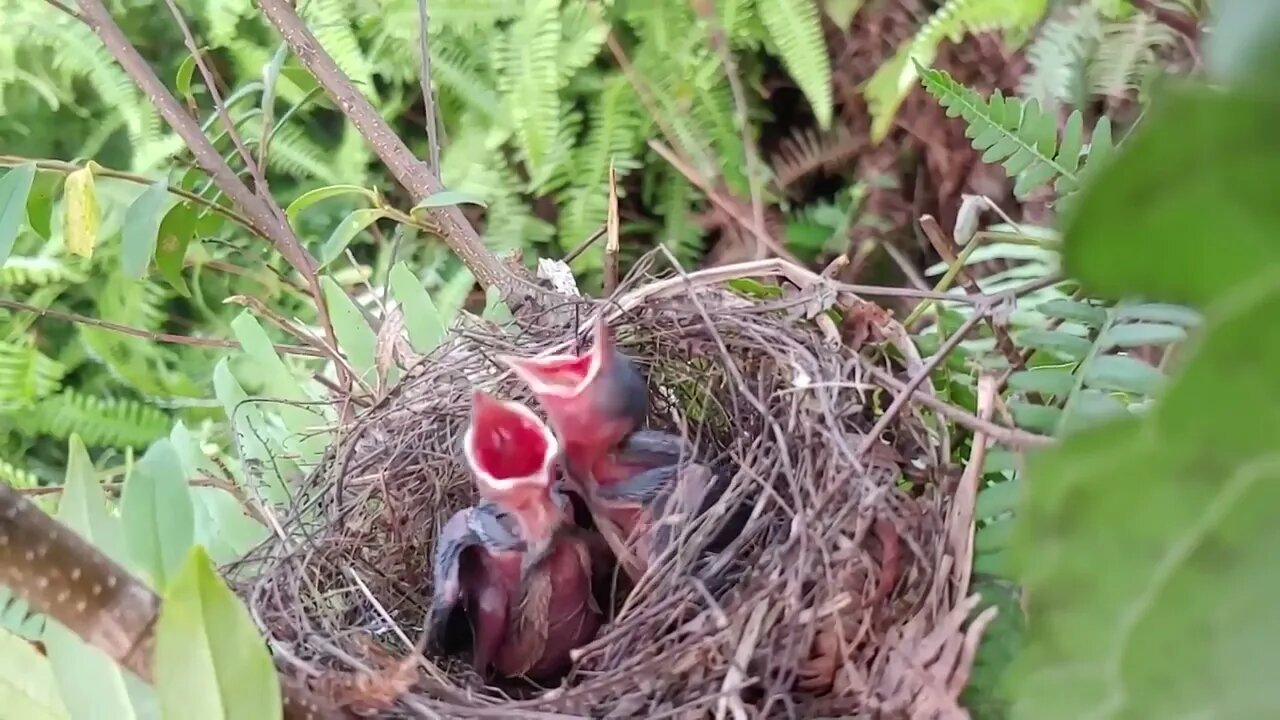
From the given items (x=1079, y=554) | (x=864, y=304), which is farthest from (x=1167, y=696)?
(x=864, y=304)

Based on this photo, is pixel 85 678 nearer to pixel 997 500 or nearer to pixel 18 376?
pixel 997 500

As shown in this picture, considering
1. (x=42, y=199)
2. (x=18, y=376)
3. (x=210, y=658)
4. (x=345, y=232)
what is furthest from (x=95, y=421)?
(x=210, y=658)

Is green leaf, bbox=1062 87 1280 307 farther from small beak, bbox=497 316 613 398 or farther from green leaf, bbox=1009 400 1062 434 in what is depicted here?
small beak, bbox=497 316 613 398

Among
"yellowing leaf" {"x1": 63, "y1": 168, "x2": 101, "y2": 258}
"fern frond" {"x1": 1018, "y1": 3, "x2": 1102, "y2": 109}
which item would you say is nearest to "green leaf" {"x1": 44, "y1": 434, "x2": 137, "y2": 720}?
"yellowing leaf" {"x1": 63, "y1": 168, "x2": 101, "y2": 258}

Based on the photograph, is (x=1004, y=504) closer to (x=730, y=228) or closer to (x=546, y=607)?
(x=546, y=607)

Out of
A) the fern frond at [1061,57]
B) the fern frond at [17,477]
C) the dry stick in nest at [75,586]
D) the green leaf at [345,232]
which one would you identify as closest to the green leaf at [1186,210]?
the dry stick in nest at [75,586]

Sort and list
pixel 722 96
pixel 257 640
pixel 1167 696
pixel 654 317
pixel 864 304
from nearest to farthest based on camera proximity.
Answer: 1. pixel 1167 696
2. pixel 257 640
3. pixel 864 304
4. pixel 654 317
5. pixel 722 96
